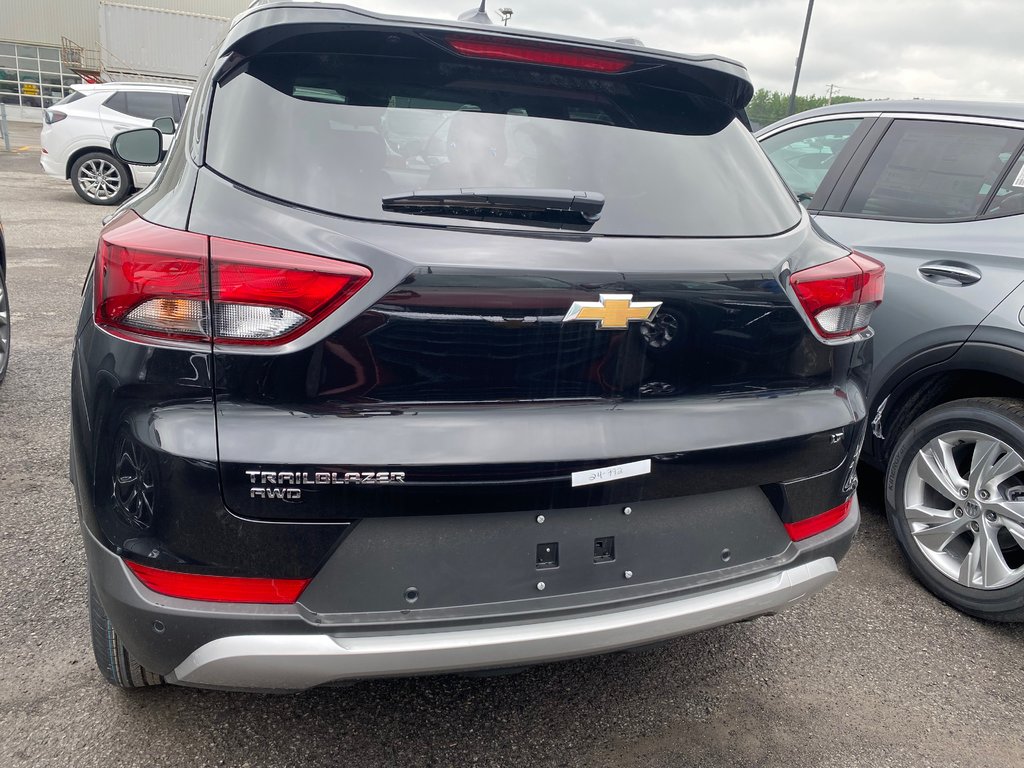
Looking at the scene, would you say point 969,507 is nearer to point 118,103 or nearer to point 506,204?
point 506,204

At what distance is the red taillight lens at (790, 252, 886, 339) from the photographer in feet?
6.07

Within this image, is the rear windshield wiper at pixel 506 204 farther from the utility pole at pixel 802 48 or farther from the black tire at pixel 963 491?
the utility pole at pixel 802 48

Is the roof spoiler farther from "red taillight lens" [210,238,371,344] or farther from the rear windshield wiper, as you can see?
"red taillight lens" [210,238,371,344]

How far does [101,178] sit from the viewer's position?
12.1 metres

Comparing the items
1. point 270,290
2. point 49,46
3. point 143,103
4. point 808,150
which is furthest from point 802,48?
point 49,46

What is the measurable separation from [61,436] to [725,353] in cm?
334

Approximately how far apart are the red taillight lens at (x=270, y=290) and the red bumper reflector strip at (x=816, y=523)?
1.24 metres

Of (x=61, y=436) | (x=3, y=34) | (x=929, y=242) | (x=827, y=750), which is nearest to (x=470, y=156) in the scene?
(x=827, y=750)

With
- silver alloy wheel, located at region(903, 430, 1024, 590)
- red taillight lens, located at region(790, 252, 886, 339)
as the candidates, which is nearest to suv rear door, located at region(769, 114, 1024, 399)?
silver alloy wheel, located at region(903, 430, 1024, 590)

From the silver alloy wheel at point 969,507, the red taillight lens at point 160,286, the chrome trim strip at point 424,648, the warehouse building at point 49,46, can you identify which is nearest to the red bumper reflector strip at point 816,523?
the chrome trim strip at point 424,648

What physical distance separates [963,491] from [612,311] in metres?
1.89

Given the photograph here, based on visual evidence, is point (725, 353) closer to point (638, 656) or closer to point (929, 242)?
point (638, 656)

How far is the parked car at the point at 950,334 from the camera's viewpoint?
8.74 feet

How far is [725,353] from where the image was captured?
1.76 metres
